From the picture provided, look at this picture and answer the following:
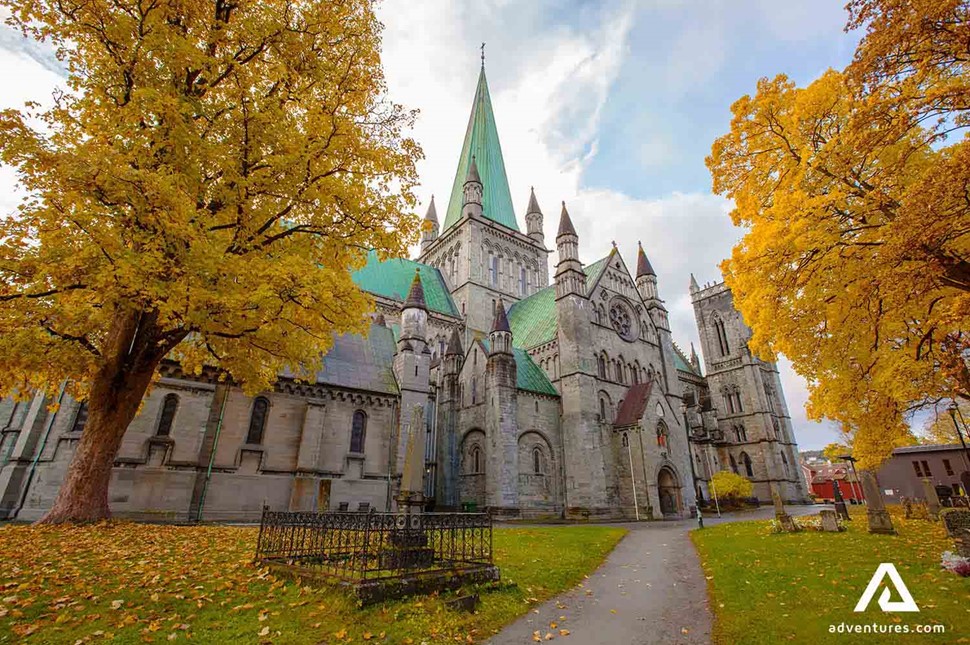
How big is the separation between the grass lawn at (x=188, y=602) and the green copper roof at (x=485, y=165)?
44.7 metres

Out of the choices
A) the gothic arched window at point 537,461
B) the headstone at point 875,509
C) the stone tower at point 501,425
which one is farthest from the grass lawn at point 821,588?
the gothic arched window at point 537,461

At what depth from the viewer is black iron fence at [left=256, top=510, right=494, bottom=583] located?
25.5ft

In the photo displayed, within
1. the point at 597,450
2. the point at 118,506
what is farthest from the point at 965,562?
the point at 118,506

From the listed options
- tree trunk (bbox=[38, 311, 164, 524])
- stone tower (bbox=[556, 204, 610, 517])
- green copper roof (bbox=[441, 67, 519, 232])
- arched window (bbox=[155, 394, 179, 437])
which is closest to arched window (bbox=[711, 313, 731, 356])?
green copper roof (bbox=[441, 67, 519, 232])

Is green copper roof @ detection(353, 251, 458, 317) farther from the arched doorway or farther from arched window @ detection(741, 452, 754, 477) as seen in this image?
arched window @ detection(741, 452, 754, 477)

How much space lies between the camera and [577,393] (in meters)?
29.8

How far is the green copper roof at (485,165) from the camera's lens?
5181 cm

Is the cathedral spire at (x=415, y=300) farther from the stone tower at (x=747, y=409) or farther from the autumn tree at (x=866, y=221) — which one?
the stone tower at (x=747, y=409)

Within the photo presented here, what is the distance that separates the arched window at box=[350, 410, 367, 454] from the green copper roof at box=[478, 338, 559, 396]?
9782 mm

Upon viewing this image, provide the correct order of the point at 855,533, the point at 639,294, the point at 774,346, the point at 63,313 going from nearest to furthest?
the point at 63,313, the point at 774,346, the point at 855,533, the point at 639,294

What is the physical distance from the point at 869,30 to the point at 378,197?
34.6 ft

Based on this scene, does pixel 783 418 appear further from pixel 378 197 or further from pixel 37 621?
pixel 37 621

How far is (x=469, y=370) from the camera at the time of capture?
30.6 m

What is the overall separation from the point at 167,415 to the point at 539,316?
27345 millimetres
